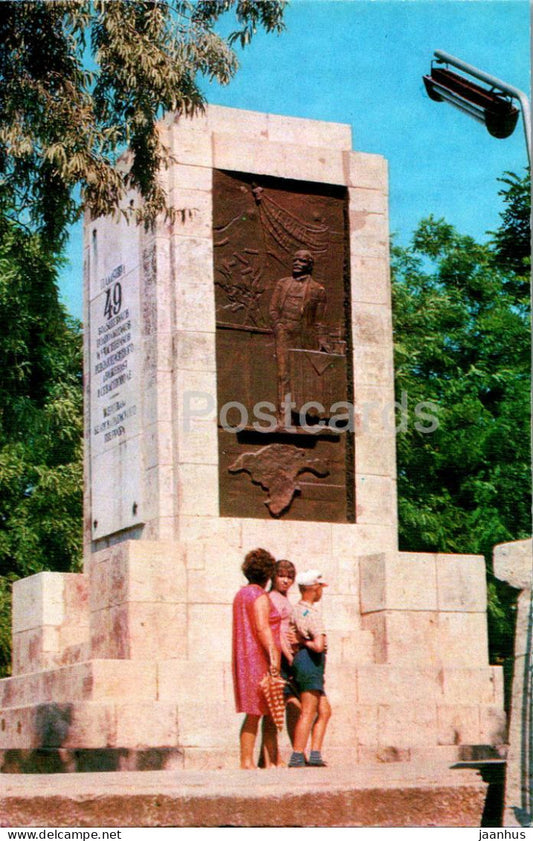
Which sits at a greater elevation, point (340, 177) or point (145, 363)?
point (340, 177)

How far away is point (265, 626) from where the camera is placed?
11.9 m

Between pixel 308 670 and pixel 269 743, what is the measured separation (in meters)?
0.64

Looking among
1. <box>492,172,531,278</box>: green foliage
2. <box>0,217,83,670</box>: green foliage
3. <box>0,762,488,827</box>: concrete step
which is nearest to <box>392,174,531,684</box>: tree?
<box>492,172,531,278</box>: green foliage

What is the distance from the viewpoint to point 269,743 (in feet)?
41.0

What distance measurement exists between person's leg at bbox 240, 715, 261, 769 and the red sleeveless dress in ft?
0.22

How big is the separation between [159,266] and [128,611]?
138 inches

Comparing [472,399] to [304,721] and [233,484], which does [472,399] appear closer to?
[233,484]

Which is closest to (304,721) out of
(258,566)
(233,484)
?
(258,566)

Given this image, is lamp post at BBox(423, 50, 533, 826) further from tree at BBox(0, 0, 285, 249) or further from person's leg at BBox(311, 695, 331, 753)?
person's leg at BBox(311, 695, 331, 753)

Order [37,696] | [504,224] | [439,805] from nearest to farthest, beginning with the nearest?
[439,805] → [37,696] → [504,224]

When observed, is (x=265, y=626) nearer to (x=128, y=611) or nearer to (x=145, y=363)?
(x=128, y=611)

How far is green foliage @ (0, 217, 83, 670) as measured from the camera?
1038 inches

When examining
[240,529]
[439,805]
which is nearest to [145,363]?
[240,529]

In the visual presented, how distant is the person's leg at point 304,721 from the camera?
12.1 m
